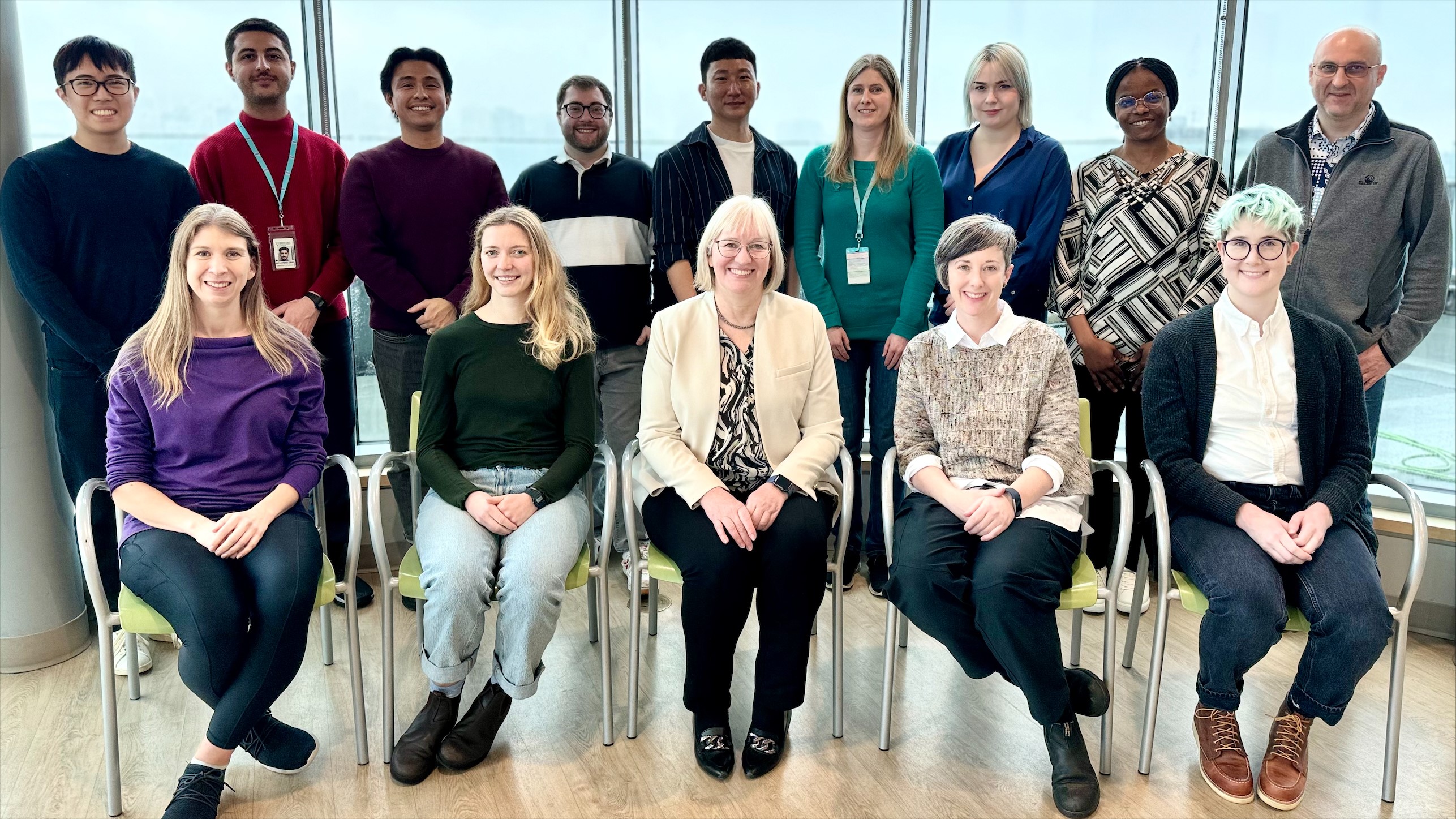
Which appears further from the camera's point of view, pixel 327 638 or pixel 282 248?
pixel 282 248

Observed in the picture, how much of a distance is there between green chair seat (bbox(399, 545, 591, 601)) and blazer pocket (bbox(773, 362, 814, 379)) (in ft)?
2.19

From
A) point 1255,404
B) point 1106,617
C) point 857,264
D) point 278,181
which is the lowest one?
point 1106,617

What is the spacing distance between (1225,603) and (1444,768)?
→ 0.84 m

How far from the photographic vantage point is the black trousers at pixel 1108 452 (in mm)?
3209

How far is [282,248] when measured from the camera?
125 inches

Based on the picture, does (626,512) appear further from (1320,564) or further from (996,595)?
(1320,564)

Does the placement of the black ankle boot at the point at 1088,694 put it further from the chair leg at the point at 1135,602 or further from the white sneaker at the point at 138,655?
the white sneaker at the point at 138,655

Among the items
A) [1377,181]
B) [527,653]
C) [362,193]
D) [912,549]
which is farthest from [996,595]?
[362,193]

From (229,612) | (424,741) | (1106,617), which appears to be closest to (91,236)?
(229,612)

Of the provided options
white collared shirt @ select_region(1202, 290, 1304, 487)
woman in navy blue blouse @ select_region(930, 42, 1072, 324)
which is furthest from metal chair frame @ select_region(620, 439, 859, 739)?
Answer: woman in navy blue blouse @ select_region(930, 42, 1072, 324)

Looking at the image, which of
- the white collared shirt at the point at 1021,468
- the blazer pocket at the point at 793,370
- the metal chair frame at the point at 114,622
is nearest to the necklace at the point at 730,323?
the blazer pocket at the point at 793,370

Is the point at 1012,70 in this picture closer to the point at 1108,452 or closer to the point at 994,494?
the point at 1108,452

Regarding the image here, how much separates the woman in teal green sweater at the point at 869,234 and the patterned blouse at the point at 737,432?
671 millimetres

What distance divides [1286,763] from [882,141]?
2063mm
